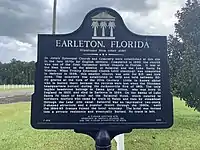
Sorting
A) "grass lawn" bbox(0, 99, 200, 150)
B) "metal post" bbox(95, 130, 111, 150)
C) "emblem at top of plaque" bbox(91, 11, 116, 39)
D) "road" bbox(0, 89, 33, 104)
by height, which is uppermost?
"emblem at top of plaque" bbox(91, 11, 116, 39)

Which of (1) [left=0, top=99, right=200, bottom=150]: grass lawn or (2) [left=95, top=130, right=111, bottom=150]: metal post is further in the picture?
(1) [left=0, top=99, right=200, bottom=150]: grass lawn

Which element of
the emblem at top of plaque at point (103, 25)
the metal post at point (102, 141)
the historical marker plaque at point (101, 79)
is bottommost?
the metal post at point (102, 141)

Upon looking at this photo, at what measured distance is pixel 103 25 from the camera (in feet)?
12.2

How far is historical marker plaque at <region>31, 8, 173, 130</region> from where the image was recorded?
3.60m

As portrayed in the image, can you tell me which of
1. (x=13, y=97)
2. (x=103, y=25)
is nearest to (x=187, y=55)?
(x=103, y=25)

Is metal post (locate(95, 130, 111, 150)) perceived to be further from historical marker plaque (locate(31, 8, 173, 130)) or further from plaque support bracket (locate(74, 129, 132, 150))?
historical marker plaque (locate(31, 8, 173, 130))

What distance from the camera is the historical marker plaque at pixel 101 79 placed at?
3596mm

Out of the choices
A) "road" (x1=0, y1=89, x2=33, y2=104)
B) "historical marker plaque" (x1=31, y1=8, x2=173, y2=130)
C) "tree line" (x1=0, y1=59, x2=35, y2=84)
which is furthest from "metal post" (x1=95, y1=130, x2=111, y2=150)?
"tree line" (x1=0, y1=59, x2=35, y2=84)

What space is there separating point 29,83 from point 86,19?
220 feet

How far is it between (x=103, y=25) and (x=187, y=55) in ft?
21.7

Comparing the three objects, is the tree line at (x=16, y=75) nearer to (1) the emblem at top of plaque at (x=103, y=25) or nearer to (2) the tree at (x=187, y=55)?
(2) the tree at (x=187, y=55)

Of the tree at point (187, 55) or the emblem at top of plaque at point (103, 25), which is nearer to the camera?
the emblem at top of plaque at point (103, 25)

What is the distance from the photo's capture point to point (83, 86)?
3.65 meters

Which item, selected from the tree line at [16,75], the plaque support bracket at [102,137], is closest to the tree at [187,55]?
the plaque support bracket at [102,137]
